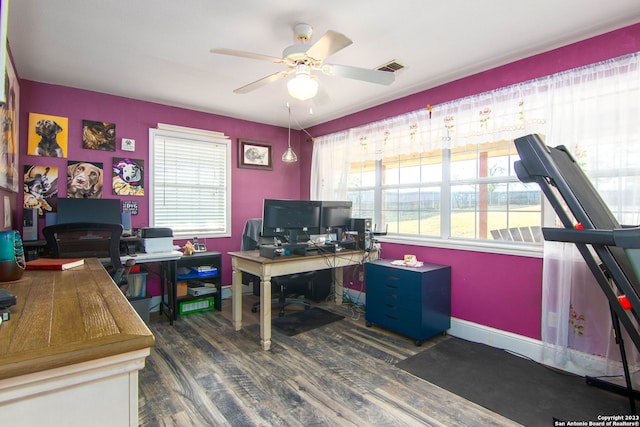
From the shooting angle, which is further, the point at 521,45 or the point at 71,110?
the point at 71,110

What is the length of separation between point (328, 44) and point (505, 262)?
226 centimetres

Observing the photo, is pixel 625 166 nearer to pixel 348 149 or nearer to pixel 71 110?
pixel 348 149

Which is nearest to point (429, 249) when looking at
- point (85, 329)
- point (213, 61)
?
point (213, 61)

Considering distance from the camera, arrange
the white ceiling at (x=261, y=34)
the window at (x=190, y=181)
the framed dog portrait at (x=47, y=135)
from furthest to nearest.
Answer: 1. the window at (x=190, y=181)
2. the framed dog portrait at (x=47, y=135)
3. the white ceiling at (x=261, y=34)

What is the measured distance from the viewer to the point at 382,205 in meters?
3.95

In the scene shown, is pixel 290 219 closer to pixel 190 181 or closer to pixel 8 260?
pixel 190 181

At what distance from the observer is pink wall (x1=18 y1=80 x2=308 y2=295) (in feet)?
10.6

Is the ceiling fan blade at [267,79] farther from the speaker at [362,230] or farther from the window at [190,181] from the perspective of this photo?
the window at [190,181]

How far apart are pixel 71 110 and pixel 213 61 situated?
178 cm

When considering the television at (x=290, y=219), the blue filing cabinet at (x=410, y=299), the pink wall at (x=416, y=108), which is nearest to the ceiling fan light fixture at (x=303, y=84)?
the television at (x=290, y=219)

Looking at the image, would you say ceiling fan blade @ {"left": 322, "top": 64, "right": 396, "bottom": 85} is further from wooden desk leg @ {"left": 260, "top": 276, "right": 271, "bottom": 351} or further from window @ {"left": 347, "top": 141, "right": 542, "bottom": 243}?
wooden desk leg @ {"left": 260, "top": 276, "right": 271, "bottom": 351}

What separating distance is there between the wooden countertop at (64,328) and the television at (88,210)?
2216mm

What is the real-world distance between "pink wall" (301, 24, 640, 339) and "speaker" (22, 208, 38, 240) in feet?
12.1

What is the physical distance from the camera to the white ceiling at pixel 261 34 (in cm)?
205
